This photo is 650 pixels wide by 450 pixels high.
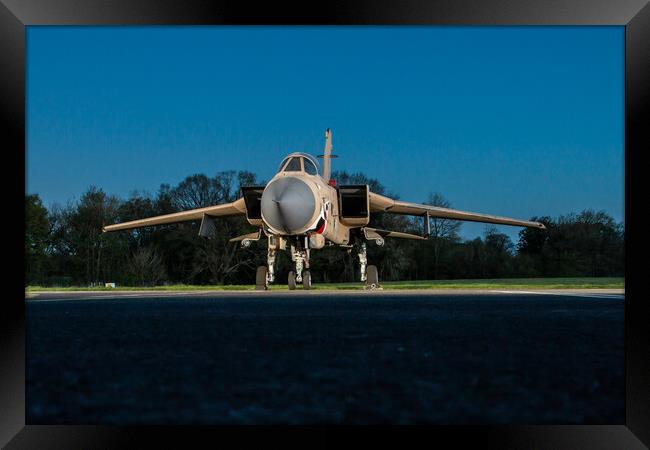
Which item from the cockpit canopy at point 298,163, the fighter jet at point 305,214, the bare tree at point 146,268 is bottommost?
the bare tree at point 146,268

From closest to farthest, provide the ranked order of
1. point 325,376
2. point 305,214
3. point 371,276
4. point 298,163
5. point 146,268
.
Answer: point 325,376, point 305,214, point 298,163, point 371,276, point 146,268

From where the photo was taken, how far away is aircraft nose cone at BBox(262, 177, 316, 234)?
14.0 meters

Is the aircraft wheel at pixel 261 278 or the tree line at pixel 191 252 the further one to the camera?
the tree line at pixel 191 252

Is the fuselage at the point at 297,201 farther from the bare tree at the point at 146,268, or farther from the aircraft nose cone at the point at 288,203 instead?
the bare tree at the point at 146,268

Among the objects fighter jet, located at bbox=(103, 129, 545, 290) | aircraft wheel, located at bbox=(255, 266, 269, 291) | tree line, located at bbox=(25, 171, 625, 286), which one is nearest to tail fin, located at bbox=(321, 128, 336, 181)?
fighter jet, located at bbox=(103, 129, 545, 290)

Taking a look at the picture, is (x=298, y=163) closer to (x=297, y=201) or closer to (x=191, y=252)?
(x=297, y=201)

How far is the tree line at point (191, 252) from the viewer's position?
39500mm

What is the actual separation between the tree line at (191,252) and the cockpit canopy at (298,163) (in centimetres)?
2202

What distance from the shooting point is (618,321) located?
5148 millimetres

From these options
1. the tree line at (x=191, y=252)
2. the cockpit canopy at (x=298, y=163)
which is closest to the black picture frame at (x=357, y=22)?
the cockpit canopy at (x=298, y=163)

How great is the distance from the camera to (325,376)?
8.14 ft

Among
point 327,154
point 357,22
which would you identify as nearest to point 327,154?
point 327,154

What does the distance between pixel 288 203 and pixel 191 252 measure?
29184mm

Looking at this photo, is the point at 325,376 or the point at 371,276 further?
the point at 371,276
